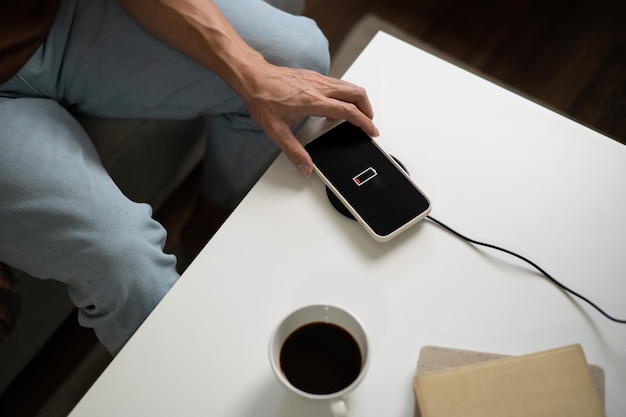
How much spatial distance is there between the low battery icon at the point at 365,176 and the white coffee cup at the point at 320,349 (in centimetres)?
19

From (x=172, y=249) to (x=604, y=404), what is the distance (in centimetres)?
91

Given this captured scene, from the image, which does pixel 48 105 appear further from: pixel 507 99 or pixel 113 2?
pixel 507 99

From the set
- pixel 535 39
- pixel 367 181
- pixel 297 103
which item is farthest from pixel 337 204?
pixel 535 39

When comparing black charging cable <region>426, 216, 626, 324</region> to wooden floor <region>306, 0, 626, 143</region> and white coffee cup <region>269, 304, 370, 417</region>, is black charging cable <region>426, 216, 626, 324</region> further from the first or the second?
wooden floor <region>306, 0, 626, 143</region>

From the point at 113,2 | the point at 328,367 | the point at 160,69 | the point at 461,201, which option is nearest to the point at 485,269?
the point at 461,201

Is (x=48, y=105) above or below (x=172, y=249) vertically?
above

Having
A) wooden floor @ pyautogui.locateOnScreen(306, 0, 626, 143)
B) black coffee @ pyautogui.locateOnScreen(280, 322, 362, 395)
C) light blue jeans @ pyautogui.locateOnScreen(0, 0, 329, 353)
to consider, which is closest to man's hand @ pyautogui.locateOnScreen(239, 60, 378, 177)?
light blue jeans @ pyautogui.locateOnScreen(0, 0, 329, 353)

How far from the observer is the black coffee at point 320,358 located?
52 centimetres

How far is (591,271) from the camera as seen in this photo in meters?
0.65

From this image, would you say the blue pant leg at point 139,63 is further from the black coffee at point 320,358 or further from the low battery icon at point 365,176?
the black coffee at point 320,358

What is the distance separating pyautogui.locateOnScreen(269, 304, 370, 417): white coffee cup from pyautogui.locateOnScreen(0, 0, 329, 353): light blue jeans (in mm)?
268

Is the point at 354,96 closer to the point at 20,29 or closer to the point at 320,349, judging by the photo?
the point at 320,349

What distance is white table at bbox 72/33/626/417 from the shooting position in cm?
58

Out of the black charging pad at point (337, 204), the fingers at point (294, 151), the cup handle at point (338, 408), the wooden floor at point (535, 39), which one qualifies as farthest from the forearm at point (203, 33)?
the wooden floor at point (535, 39)
